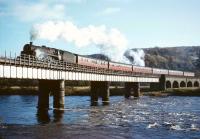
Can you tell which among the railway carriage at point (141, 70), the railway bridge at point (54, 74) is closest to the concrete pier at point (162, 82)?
the railway carriage at point (141, 70)

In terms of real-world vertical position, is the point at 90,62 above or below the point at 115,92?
above

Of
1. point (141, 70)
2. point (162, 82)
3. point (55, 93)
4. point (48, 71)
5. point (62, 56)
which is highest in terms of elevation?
point (62, 56)

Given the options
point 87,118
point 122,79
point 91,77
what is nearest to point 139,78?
point 122,79

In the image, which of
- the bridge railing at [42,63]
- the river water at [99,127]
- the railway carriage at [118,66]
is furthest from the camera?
the railway carriage at [118,66]

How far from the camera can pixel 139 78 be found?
284 ft

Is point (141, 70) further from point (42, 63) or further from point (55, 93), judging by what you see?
point (42, 63)

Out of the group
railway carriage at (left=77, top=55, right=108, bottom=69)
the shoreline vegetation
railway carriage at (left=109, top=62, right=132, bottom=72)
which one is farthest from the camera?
the shoreline vegetation

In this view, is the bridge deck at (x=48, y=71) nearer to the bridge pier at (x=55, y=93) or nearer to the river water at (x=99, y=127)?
the bridge pier at (x=55, y=93)

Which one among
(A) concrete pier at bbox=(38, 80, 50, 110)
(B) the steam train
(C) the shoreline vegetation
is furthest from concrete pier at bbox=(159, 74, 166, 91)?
(A) concrete pier at bbox=(38, 80, 50, 110)

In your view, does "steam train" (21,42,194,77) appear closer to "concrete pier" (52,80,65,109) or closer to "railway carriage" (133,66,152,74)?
"concrete pier" (52,80,65,109)

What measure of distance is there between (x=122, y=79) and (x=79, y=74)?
20782 millimetres

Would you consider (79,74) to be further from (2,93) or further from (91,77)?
(2,93)

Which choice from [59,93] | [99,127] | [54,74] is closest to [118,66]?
[59,93]

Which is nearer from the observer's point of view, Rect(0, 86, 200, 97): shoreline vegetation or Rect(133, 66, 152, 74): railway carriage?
Rect(133, 66, 152, 74): railway carriage
